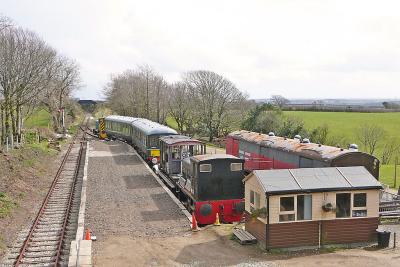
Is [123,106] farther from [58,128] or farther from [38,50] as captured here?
[38,50]

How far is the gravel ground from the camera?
59.7 feet

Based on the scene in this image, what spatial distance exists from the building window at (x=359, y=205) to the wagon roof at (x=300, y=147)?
12.2 ft

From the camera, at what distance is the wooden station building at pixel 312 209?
1523 cm

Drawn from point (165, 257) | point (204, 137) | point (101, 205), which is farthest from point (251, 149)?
point (204, 137)

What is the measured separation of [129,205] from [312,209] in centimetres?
1002

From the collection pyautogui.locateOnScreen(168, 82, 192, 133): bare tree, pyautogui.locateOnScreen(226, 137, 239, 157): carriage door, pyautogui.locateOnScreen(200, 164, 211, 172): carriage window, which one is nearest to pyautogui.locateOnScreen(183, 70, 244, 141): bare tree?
pyautogui.locateOnScreen(168, 82, 192, 133): bare tree

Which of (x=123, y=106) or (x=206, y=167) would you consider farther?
(x=123, y=106)

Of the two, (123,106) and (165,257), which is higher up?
(123,106)

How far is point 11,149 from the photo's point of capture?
116 feet

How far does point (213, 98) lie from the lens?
65.1 metres

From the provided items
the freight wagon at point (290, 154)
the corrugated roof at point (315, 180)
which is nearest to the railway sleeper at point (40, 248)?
the corrugated roof at point (315, 180)

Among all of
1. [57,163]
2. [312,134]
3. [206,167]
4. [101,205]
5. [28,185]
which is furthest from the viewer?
[312,134]

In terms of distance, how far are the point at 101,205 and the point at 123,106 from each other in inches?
2590

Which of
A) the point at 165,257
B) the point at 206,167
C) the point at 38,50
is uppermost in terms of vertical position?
the point at 38,50
